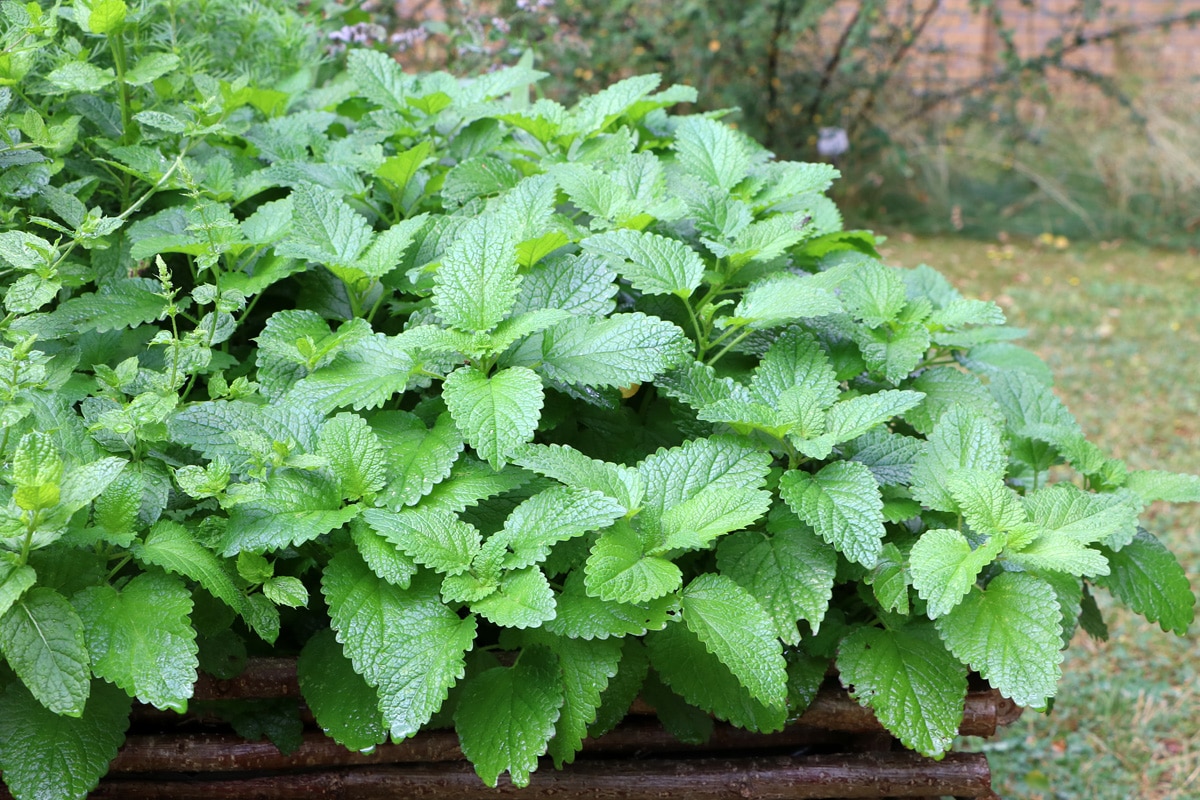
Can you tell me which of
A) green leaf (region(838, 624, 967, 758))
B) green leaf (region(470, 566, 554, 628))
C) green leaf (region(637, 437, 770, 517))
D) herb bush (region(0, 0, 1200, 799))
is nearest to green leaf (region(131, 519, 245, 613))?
herb bush (region(0, 0, 1200, 799))

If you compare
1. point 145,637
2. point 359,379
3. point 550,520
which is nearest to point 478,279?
point 359,379

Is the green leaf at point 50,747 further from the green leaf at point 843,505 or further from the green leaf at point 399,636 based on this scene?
the green leaf at point 843,505

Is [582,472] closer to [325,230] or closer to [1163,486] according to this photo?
[325,230]

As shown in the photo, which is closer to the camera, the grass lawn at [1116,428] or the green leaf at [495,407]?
the green leaf at [495,407]

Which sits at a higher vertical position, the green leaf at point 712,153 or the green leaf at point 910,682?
the green leaf at point 712,153

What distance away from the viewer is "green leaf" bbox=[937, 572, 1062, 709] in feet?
3.81

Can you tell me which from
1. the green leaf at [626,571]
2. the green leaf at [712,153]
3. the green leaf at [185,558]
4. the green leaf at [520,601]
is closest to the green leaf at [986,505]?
the green leaf at [626,571]

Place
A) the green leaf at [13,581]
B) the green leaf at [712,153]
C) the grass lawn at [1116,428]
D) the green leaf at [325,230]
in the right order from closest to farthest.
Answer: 1. the green leaf at [13,581]
2. the green leaf at [325,230]
3. the green leaf at [712,153]
4. the grass lawn at [1116,428]

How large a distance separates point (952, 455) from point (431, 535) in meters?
0.68

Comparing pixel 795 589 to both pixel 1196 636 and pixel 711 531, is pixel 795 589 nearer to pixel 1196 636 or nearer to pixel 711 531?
pixel 711 531

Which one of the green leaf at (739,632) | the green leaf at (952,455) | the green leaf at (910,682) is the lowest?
the green leaf at (910,682)

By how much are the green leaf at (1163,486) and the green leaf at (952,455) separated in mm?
257

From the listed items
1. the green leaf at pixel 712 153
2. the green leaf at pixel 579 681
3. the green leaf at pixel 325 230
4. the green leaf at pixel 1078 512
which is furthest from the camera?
the green leaf at pixel 712 153

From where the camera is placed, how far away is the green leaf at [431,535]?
115 cm
